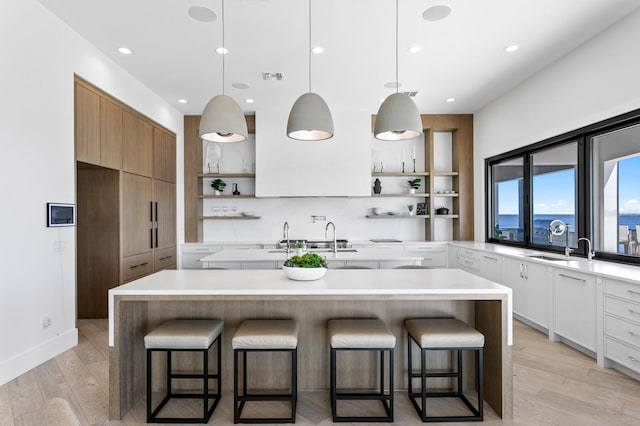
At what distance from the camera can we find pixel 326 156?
5.87 metres

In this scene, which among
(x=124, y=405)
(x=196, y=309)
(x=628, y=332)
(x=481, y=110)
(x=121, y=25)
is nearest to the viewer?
(x=124, y=405)

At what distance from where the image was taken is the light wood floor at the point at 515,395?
2.16 m

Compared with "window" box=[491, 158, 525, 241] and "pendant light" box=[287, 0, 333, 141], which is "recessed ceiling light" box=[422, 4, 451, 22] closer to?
"pendant light" box=[287, 0, 333, 141]

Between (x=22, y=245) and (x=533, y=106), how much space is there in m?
5.54

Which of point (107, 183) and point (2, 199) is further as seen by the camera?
point (107, 183)

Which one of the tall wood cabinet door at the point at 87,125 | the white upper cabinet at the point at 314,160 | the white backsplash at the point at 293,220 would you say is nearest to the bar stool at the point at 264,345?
the tall wood cabinet door at the point at 87,125

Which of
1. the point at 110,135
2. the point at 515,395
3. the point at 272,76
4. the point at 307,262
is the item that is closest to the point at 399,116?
the point at 307,262

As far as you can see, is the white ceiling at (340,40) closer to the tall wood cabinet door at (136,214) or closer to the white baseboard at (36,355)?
the tall wood cabinet door at (136,214)

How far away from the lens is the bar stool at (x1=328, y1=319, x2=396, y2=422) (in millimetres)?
2064

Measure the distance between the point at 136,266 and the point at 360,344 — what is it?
3.66m

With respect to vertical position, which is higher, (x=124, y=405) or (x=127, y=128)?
(x=127, y=128)

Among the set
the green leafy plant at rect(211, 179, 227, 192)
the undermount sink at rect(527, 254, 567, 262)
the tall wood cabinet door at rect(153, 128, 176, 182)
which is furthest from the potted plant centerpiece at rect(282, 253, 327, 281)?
the green leafy plant at rect(211, 179, 227, 192)

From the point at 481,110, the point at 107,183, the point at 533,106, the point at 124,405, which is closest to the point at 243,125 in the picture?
the point at 124,405

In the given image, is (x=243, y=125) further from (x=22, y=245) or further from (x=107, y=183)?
(x=107, y=183)
